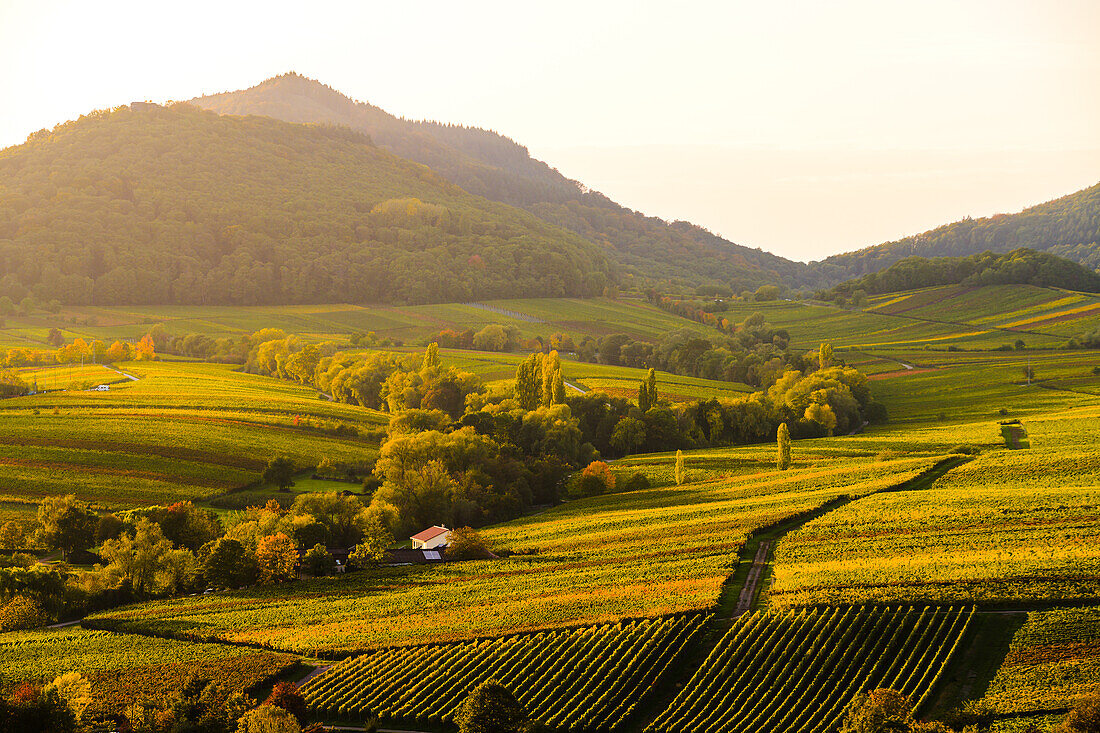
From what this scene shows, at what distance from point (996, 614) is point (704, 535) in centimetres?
1938

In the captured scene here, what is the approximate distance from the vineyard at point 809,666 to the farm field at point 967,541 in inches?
82.9

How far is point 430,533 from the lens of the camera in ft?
197

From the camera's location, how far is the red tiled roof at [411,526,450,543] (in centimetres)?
5925

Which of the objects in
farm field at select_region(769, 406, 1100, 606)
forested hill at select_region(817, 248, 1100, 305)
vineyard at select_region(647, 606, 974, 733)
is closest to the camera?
vineyard at select_region(647, 606, 974, 733)

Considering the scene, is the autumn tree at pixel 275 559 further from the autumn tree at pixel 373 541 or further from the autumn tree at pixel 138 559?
the autumn tree at pixel 138 559

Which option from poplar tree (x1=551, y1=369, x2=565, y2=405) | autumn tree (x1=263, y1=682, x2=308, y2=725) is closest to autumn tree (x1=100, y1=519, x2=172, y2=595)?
autumn tree (x1=263, y1=682, x2=308, y2=725)

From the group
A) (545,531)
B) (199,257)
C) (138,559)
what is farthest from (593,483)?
(199,257)

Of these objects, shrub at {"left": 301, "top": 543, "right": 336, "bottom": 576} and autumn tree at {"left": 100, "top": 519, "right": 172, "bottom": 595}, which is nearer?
autumn tree at {"left": 100, "top": 519, "right": 172, "bottom": 595}

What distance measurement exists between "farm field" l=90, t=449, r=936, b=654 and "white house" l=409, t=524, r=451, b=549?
290 centimetres

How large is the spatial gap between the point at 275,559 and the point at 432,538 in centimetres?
1035

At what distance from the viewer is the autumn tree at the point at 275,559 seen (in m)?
52.0

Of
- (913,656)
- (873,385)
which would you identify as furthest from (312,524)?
(873,385)

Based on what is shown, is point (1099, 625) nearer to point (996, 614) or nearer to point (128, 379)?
point (996, 614)

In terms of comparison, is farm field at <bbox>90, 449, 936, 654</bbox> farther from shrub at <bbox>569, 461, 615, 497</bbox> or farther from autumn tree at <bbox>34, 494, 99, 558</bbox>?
autumn tree at <bbox>34, 494, 99, 558</bbox>
